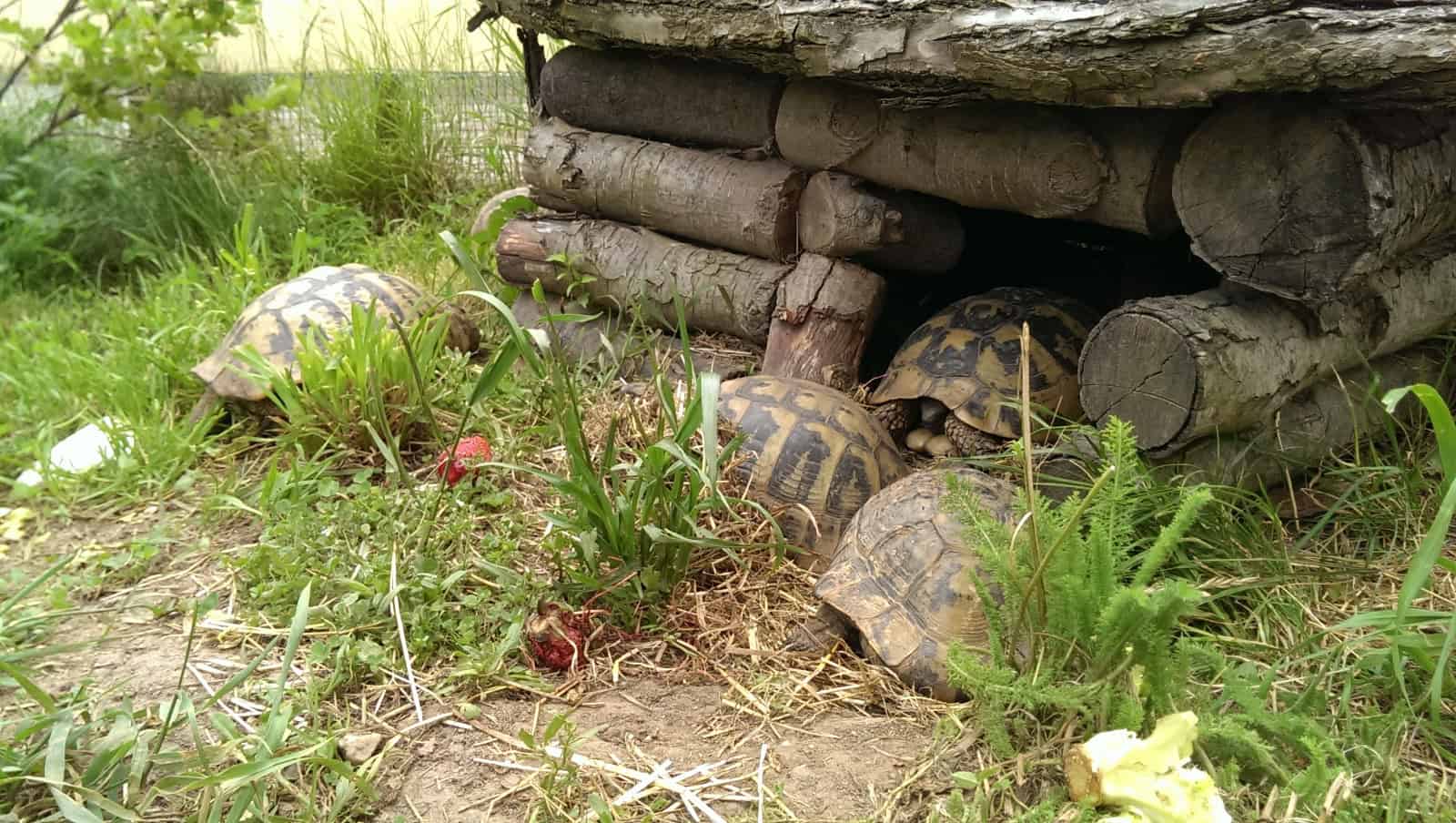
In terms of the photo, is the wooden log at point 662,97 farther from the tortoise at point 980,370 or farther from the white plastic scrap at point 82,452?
the white plastic scrap at point 82,452

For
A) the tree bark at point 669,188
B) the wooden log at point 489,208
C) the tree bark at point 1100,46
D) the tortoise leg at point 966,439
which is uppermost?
the tree bark at point 1100,46

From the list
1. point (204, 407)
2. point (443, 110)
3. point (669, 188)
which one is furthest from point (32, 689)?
point (443, 110)

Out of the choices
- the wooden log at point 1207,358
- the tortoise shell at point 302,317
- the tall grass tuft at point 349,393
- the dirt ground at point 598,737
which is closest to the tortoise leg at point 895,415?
the wooden log at point 1207,358

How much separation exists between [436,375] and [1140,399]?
2.38m

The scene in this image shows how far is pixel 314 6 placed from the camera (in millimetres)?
6699

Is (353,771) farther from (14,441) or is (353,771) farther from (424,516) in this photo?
(14,441)

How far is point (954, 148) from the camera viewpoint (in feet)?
10.6

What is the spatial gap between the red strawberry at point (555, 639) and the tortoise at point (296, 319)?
4.84 ft

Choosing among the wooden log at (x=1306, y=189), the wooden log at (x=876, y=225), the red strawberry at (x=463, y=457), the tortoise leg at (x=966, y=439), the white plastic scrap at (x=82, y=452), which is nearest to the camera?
the wooden log at (x=1306, y=189)

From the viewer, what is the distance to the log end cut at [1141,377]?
8.57 ft

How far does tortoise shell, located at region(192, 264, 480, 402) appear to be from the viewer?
387cm

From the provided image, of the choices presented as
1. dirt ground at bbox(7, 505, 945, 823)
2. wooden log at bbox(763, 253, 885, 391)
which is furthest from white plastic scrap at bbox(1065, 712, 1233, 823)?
wooden log at bbox(763, 253, 885, 391)

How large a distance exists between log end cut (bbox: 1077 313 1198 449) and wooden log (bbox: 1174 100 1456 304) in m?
0.26

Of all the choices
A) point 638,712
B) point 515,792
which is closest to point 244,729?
point 515,792
